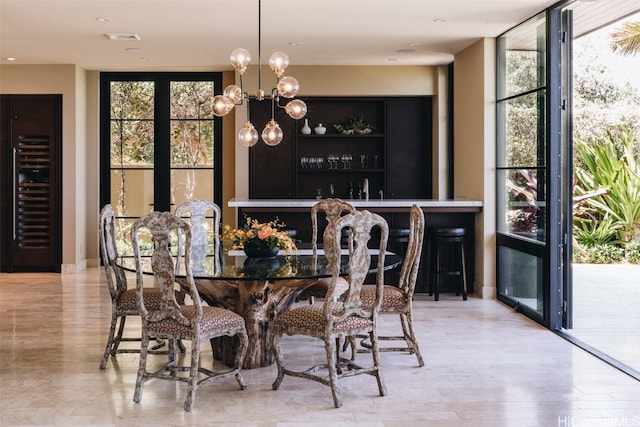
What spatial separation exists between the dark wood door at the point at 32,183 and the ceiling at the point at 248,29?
0.70 meters

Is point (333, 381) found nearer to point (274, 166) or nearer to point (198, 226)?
point (198, 226)

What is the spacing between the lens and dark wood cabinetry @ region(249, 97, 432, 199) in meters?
9.55

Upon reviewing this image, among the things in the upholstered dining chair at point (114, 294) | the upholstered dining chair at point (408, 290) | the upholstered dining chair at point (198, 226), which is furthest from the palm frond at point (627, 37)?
the upholstered dining chair at point (114, 294)

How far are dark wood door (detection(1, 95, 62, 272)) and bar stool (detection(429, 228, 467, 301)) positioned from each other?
5164 mm

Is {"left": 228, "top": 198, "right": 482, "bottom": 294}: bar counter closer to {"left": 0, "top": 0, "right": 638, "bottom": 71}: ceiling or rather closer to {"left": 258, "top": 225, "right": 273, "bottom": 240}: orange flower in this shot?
{"left": 0, "top": 0, "right": 638, "bottom": 71}: ceiling

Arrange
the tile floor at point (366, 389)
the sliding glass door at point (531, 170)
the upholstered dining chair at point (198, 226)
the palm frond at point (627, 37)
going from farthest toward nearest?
the palm frond at point (627, 37) < the sliding glass door at point (531, 170) < the upholstered dining chair at point (198, 226) < the tile floor at point (366, 389)

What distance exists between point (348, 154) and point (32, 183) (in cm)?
436

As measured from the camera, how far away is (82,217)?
380 inches

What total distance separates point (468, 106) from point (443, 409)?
15.7 feet

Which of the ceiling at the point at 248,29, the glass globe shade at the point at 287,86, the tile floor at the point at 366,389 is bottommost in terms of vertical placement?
the tile floor at the point at 366,389

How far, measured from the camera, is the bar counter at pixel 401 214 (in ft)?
24.1

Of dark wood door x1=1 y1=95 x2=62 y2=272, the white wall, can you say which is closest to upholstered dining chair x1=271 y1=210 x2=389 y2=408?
the white wall

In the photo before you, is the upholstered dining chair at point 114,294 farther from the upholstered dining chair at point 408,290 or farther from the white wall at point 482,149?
the white wall at point 482,149

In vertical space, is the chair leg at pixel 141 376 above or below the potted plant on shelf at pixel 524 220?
below
